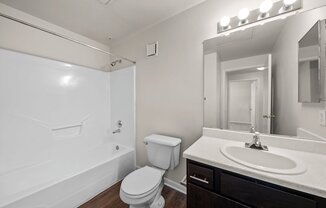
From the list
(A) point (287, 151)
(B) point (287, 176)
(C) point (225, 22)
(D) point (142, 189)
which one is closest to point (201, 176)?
(B) point (287, 176)

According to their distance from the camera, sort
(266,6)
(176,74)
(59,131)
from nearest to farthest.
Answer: (266,6) → (176,74) → (59,131)

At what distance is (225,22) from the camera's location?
53.2 inches

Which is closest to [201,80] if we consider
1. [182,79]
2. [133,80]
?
[182,79]

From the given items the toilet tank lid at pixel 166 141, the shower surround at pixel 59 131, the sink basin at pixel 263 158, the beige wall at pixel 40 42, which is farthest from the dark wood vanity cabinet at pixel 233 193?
the beige wall at pixel 40 42

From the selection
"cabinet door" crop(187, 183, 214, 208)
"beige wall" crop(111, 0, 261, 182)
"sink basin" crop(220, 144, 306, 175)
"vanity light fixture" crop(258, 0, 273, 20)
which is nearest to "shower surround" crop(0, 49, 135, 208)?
"beige wall" crop(111, 0, 261, 182)

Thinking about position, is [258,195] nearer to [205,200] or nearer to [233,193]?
[233,193]

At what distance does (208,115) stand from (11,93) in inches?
89.9

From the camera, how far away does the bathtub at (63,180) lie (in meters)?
1.19

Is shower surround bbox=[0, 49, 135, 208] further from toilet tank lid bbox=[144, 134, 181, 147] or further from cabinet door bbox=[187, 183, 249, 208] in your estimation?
cabinet door bbox=[187, 183, 249, 208]

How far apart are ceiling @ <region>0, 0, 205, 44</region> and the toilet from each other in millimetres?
1617

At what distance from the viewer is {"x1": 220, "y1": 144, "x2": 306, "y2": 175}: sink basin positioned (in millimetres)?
865

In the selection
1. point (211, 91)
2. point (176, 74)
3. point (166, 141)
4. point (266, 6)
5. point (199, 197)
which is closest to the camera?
point (199, 197)

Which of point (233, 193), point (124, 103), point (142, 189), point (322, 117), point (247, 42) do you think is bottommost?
point (142, 189)

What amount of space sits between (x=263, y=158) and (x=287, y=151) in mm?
202
